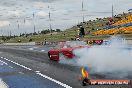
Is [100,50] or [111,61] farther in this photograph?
[100,50]

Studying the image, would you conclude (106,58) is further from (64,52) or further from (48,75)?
(64,52)

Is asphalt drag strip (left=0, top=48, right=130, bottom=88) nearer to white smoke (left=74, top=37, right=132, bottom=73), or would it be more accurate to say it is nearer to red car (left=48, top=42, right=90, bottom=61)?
red car (left=48, top=42, right=90, bottom=61)

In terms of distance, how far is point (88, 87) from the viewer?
1037 cm

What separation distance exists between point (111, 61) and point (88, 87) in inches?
240

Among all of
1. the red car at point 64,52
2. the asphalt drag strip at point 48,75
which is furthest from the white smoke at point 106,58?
the asphalt drag strip at point 48,75

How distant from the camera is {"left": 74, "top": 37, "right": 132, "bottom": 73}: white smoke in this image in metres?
15.5

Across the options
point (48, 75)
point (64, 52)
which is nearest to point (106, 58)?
point (48, 75)

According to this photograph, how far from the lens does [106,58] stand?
16.8m

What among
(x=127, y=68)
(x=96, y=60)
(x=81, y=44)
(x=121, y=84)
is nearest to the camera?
(x=121, y=84)

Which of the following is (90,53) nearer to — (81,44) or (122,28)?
(81,44)

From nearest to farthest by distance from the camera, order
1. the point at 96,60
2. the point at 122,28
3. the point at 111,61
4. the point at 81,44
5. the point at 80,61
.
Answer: the point at 111,61
the point at 96,60
the point at 80,61
the point at 81,44
the point at 122,28

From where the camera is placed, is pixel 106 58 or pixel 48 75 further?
pixel 106 58

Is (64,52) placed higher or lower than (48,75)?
higher

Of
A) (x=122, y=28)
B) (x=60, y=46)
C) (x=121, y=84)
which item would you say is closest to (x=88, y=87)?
(x=121, y=84)
